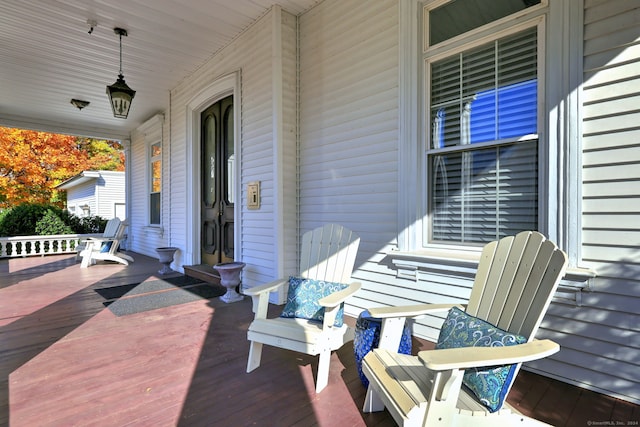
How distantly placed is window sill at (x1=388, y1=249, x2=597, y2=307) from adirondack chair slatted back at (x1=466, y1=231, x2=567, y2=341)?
59cm

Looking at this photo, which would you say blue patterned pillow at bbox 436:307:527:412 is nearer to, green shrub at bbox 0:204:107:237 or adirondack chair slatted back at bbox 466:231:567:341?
adirondack chair slatted back at bbox 466:231:567:341

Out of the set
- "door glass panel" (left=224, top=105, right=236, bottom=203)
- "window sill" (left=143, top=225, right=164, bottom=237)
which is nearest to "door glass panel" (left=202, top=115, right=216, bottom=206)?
"door glass panel" (left=224, top=105, right=236, bottom=203)

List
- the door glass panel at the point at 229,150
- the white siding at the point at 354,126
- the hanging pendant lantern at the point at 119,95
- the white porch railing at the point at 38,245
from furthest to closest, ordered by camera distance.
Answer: the white porch railing at the point at 38,245 → the door glass panel at the point at 229,150 → the hanging pendant lantern at the point at 119,95 → the white siding at the point at 354,126

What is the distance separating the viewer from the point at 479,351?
1.23 m

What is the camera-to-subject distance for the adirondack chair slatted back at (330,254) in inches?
97.7

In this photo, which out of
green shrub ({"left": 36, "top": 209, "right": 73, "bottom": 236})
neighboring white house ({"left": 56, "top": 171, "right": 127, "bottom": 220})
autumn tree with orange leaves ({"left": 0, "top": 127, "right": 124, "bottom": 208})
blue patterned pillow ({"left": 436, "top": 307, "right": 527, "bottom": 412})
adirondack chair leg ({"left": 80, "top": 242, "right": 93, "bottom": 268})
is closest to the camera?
blue patterned pillow ({"left": 436, "top": 307, "right": 527, "bottom": 412})

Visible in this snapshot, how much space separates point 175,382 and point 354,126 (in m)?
2.70

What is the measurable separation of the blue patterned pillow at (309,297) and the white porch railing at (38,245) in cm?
858

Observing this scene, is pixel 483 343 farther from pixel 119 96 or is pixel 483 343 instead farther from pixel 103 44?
pixel 103 44

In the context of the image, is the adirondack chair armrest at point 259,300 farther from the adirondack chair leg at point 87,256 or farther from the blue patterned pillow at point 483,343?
the adirondack chair leg at point 87,256

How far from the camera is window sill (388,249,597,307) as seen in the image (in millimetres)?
A: 2014

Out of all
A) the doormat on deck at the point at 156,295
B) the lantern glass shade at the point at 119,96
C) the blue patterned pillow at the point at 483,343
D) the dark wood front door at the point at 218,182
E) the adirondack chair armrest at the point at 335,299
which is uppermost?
the lantern glass shade at the point at 119,96

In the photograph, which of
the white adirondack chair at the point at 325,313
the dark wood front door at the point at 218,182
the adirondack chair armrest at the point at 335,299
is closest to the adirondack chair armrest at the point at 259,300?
the white adirondack chair at the point at 325,313

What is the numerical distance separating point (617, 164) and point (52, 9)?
5.69 metres
